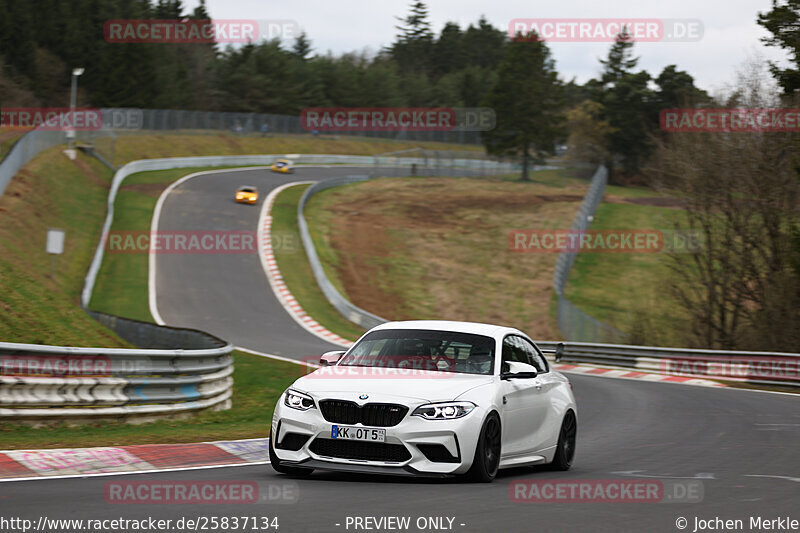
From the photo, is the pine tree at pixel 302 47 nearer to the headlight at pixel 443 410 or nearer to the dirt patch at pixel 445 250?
the dirt patch at pixel 445 250

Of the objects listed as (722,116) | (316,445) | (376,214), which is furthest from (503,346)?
(376,214)

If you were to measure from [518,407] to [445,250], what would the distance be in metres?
44.8

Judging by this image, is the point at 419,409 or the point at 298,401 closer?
the point at 419,409

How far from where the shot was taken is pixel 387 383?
332 inches

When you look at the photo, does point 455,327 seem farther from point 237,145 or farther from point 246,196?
point 237,145

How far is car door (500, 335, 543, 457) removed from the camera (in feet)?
29.3

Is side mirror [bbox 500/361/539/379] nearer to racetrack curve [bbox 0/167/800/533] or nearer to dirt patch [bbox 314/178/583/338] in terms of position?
racetrack curve [bbox 0/167/800/533]

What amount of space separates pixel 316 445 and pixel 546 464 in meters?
3.09

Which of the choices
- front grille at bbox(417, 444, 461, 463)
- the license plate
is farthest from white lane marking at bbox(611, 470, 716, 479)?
Result: the license plate

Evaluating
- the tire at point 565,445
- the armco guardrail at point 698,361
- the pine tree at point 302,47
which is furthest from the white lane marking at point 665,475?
the pine tree at point 302,47

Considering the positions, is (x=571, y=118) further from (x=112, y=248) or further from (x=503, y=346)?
(x=503, y=346)

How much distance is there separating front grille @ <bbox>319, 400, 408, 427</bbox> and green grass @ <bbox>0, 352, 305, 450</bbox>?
343 centimetres

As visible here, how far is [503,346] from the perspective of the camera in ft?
31.0

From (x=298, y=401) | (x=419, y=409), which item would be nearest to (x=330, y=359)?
(x=298, y=401)
